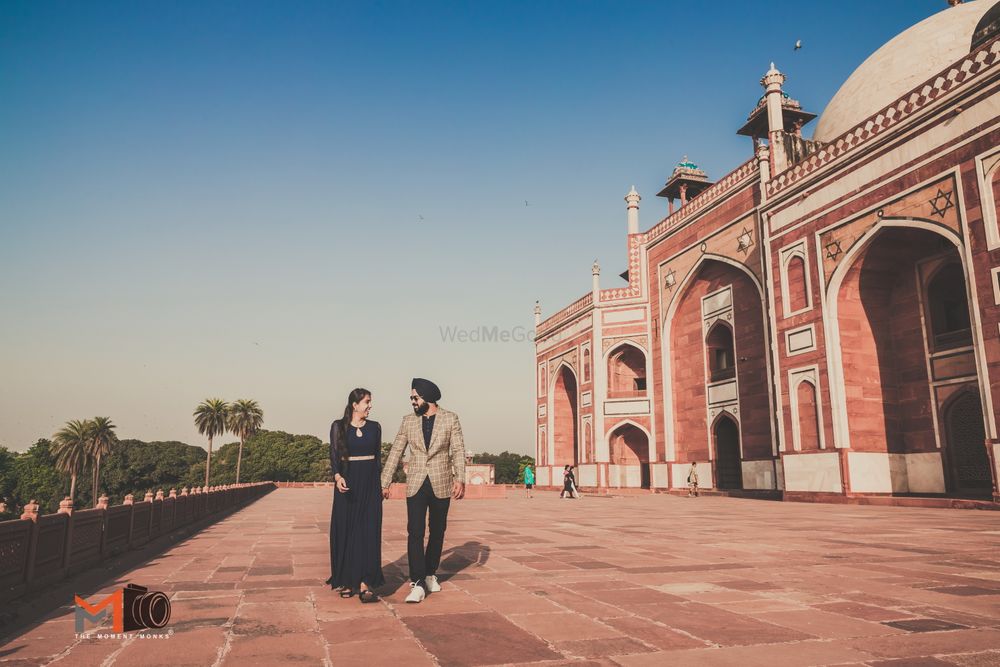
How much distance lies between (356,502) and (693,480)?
69.2 feet

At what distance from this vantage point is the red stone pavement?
303cm

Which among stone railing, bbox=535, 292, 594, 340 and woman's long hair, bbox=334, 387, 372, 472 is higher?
stone railing, bbox=535, 292, 594, 340

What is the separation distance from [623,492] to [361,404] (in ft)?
77.9

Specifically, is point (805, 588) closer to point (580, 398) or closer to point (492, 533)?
point (492, 533)

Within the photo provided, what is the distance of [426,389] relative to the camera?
4.95 metres

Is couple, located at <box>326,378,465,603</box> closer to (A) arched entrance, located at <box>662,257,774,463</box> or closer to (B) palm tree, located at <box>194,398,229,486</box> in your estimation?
(A) arched entrance, located at <box>662,257,774,463</box>

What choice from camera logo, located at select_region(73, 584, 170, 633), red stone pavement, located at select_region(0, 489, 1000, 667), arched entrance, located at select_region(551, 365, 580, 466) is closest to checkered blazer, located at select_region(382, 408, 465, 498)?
red stone pavement, located at select_region(0, 489, 1000, 667)

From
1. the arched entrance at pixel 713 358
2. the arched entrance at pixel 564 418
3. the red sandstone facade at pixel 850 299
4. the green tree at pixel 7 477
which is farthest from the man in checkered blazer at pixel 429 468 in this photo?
the green tree at pixel 7 477

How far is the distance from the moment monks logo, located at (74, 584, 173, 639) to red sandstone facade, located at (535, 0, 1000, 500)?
14.0 m

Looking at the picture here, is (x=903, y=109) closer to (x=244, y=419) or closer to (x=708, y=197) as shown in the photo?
(x=708, y=197)

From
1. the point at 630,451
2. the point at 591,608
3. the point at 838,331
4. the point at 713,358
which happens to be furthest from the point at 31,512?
the point at 630,451

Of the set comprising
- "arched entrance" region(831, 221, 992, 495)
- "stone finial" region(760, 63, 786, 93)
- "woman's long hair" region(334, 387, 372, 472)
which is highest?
"stone finial" region(760, 63, 786, 93)

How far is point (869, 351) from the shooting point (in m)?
16.8

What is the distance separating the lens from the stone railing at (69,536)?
176 inches
